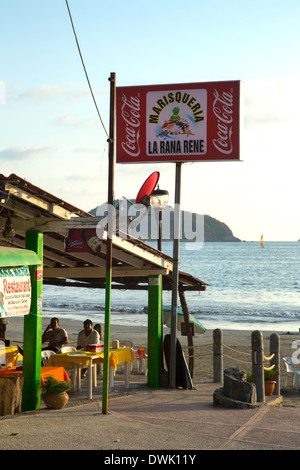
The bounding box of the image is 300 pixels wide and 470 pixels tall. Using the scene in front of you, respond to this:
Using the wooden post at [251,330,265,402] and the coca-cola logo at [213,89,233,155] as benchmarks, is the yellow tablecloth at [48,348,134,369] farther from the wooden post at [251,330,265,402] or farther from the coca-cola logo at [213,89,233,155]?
the coca-cola logo at [213,89,233,155]

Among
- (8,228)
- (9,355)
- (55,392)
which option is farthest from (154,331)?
(8,228)

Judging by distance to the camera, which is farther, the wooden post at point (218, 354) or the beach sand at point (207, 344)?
the beach sand at point (207, 344)

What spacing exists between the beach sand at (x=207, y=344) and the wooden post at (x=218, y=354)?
75 cm

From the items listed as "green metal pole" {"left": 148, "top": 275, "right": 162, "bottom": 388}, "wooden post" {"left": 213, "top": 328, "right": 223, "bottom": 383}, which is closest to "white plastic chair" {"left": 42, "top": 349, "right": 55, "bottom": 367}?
"green metal pole" {"left": 148, "top": 275, "right": 162, "bottom": 388}

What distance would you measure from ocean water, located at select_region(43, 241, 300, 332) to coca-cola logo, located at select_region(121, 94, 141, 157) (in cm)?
2568

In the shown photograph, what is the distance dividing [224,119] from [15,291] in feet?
18.5

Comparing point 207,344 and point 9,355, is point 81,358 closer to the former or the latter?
point 9,355

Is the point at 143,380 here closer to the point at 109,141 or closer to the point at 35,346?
the point at 35,346

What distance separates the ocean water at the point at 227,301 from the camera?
43438mm

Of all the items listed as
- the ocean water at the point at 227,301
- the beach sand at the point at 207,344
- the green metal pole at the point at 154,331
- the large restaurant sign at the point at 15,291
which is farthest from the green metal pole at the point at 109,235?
the ocean water at the point at 227,301

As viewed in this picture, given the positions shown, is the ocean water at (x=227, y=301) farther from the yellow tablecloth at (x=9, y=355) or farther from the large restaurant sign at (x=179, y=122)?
the large restaurant sign at (x=179, y=122)

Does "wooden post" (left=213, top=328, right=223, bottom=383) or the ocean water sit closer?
"wooden post" (left=213, top=328, right=223, bottom=383)

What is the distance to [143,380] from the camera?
47.9 ft

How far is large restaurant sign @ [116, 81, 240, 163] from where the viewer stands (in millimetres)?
12719
